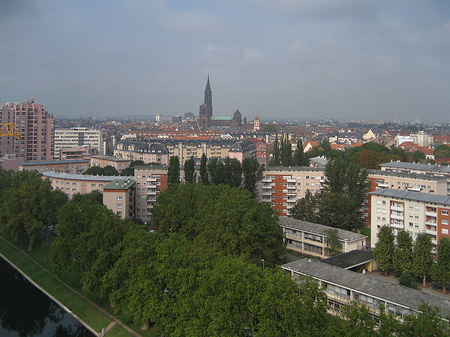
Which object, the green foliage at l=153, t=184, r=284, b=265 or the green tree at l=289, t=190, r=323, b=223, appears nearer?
the green foliage at l=153, t=184, r=284, b=265

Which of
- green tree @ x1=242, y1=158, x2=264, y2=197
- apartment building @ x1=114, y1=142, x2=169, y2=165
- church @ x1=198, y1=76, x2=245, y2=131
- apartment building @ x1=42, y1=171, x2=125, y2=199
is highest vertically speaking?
church @ x1=198, y1=76, x2=245, y2=131

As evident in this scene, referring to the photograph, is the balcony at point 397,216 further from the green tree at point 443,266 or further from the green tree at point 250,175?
the green tree at point 250,175

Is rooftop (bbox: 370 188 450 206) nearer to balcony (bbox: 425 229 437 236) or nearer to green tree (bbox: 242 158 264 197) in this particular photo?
balcony (bbox: 425 229 437 236)

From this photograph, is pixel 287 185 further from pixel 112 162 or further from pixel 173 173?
pixel 112 162

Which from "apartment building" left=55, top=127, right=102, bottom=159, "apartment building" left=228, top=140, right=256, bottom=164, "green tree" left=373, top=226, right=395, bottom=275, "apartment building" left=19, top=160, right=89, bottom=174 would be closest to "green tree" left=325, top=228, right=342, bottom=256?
"green tree" left=373, top=226, right=395, bottom=275

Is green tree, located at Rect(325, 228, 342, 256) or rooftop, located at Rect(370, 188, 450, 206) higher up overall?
rooftop, located at Rect(370, 188, 450, 206)

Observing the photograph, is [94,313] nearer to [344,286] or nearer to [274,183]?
[344,286]

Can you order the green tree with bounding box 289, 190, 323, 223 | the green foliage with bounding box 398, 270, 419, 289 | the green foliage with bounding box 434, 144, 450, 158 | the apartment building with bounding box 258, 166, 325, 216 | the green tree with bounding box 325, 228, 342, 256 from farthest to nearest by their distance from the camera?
the green foliage with bounding box 434, 144, 450, 158 < the apartment building with bounding box 258, 166, 325, 216 < the green tree with bounding box 289, 190, 323, 223 < the green tree with bounding box 325, 228, 342, 256 < the green foliage with bounding box 398, 270, 419, 289

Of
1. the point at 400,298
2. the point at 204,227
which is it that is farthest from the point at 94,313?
the point at 400,298
